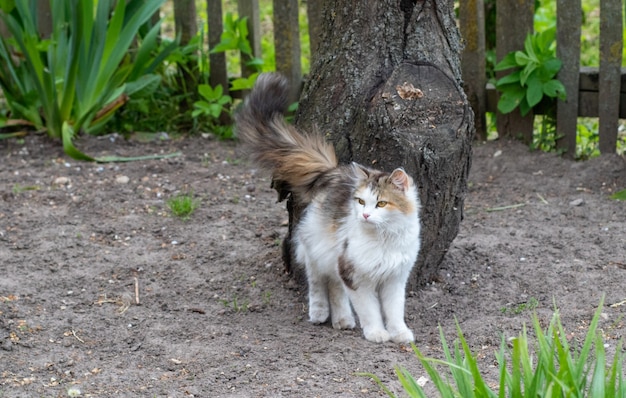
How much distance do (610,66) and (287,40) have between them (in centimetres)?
233

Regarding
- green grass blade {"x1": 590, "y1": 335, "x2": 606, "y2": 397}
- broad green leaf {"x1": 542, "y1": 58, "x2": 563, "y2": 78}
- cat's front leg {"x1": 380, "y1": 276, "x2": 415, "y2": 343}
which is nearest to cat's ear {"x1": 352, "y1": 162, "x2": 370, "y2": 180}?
cat's front leg {"x1": 380, "y1": 276, "x2": 415, "y2": 343}

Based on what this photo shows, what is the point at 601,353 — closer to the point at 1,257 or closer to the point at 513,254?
the point at 513,254

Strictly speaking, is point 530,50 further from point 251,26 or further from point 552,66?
point 251,26

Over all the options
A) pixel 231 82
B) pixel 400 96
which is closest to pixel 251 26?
pixel 231 82

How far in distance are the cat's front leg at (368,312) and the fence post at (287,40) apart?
3.02 metres

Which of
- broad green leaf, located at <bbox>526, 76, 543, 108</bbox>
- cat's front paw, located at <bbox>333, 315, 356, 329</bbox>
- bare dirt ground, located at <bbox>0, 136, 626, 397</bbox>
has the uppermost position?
broad green leaf, located at <bbox>526, 76, 543, 108</bbox>

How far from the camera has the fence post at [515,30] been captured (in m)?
6.00

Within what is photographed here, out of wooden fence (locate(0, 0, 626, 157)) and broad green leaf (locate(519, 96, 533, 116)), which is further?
broad green leaf (locate(519, 96, 533, 116))

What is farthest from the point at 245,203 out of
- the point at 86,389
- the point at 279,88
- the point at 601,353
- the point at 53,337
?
the point at 601,353

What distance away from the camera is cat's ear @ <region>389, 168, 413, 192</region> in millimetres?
3621

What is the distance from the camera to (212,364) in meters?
3.56

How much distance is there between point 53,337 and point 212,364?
77cm

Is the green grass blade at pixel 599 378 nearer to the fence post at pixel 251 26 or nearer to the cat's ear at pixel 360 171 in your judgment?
the cat's ear at pixel 360 171

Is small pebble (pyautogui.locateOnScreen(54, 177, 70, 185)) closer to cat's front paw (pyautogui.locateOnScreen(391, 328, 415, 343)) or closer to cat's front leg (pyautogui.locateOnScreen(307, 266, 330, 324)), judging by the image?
cat's front leg (pyautogui.locateOnScreen(307, 266, 330, 324))
